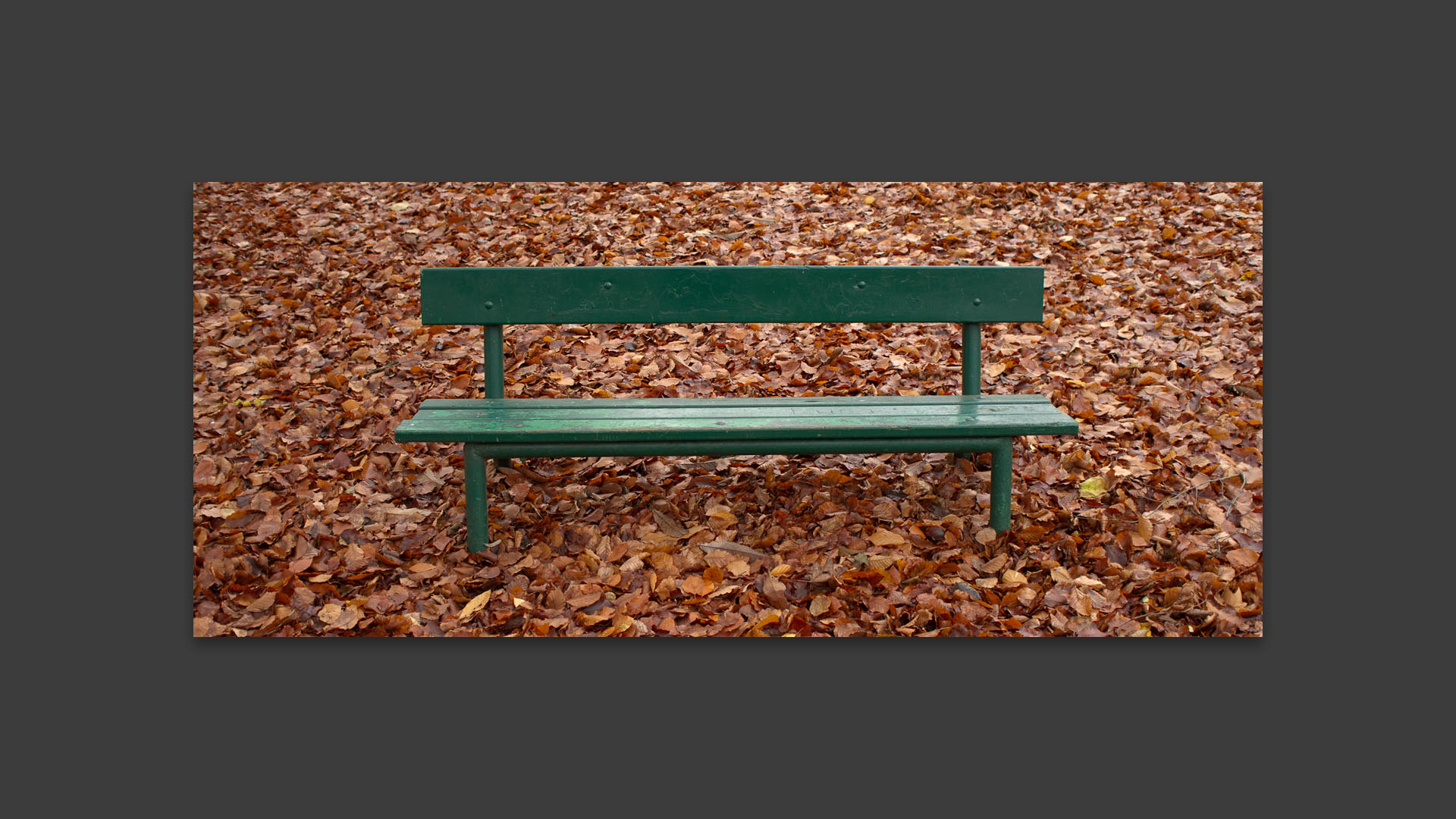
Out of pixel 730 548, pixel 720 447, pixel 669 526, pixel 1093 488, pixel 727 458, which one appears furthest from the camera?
pixel 727 458

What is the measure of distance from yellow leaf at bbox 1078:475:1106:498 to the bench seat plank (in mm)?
391

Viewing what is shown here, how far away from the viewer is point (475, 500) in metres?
3.39

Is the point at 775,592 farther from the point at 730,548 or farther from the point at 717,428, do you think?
the point at 717,428

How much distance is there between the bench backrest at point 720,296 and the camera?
11.8 feet

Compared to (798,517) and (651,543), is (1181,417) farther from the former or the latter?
(651,543)

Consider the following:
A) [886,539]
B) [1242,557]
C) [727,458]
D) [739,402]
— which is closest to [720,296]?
[739,402]

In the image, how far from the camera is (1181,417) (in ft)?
13.4

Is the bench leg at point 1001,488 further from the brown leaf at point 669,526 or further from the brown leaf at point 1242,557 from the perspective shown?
the brown leaf at point 669,526

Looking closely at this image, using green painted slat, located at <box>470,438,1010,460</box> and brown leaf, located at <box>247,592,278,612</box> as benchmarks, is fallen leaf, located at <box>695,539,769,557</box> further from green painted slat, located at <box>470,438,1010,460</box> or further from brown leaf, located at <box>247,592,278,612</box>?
brown leaf, located at <box>247,592,278,612</box>

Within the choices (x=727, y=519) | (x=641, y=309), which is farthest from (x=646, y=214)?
(x=727, y=519)

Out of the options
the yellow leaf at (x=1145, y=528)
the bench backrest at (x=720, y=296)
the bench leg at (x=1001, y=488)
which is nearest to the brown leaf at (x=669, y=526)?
the bench backrest at (x=720, y=296)

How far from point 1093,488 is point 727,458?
1428 mm

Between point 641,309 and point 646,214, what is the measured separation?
6.99 feet

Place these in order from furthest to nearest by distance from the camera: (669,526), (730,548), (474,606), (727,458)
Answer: (727,458) < (669,526) < (730,548) < (474,606)
